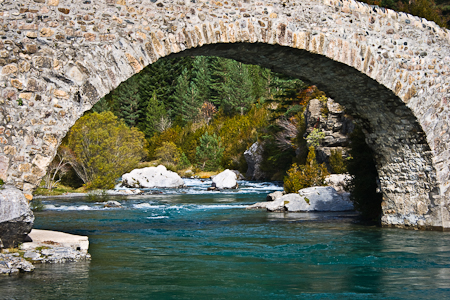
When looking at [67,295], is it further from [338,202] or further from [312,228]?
[338,202]

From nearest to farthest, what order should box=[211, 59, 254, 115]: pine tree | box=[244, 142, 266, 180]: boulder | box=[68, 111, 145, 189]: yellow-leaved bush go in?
box=[68, 111, 145, 189]: yellow-leaved bush → box=[244, 142, 266, 180]: boulder → box=[211, 59, 254, 115]: pine tree

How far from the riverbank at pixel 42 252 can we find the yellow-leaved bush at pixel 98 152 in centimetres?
1600

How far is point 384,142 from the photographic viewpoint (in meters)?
10.2

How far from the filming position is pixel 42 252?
7.04 meters

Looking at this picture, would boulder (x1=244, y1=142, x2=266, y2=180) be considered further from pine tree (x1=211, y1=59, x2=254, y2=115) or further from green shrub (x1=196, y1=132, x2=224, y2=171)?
pine tree (x1=211, y1=59, x2=254, y2=115)

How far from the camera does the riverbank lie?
21.2ft

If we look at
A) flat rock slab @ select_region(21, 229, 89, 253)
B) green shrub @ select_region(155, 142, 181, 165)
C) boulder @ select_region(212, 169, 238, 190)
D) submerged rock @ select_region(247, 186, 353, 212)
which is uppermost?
green shrub @ select_region(155, 142, 181, 165)

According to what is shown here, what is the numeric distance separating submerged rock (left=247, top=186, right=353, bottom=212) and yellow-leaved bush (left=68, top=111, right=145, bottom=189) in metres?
12.0

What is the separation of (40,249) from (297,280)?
3738 millimetres

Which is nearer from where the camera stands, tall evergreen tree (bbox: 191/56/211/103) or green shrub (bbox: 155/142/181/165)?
green shrub (bbox: 155/142/181/165)

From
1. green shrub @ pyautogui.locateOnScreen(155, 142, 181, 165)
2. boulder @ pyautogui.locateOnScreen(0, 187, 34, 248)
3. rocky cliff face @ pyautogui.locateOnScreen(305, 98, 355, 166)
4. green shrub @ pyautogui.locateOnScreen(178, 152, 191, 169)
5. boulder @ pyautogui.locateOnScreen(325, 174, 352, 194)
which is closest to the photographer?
boulder @ pyautogui.locateOnScreen(0, 187, 34, 248)

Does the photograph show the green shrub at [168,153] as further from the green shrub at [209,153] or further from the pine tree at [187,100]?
the pine tree at [187,100]

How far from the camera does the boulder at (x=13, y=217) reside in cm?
587

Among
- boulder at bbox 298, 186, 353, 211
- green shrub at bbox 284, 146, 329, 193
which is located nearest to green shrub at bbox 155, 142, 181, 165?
green shrub at bbox 284, 146, 329, 193
